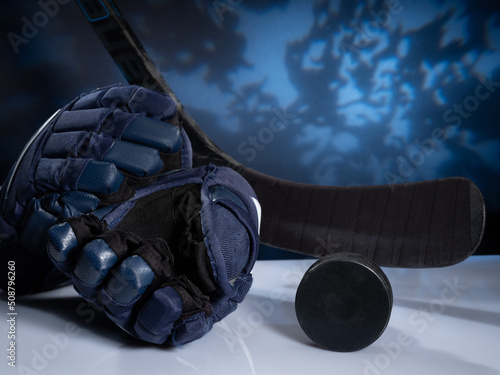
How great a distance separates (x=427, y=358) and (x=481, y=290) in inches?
21.8

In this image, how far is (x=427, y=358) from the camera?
907 mm

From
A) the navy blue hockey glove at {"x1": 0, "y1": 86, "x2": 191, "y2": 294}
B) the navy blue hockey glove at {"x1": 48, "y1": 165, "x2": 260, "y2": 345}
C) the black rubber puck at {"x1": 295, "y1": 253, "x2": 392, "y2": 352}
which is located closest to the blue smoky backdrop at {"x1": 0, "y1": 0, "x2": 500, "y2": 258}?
the navy blue hockey glove at {"x1": 0, "y1": 86, "x2": 191, "y2": 294}

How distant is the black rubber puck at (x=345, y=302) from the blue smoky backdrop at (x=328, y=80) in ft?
3.44

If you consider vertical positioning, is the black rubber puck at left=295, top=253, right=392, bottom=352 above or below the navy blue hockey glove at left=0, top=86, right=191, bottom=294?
below

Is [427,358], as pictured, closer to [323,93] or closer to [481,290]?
[481,290]

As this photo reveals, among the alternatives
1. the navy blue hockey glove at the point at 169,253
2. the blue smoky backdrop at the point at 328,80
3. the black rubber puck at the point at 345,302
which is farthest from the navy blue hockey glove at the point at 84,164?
the blue smoky backdrop at the point at 328,80

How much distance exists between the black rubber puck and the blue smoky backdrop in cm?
105

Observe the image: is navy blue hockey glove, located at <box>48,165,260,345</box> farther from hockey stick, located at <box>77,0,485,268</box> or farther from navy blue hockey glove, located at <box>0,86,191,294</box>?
hockey stick, located at <box>77,0,485,268</box>

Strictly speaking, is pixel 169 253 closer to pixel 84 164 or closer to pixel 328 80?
pixel 84 164

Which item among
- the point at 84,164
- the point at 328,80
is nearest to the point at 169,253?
the point at 84,164

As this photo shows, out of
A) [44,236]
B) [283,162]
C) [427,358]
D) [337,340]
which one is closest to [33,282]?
[44,236]

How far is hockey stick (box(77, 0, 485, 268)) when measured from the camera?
1.26 m

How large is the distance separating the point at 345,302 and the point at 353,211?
530 millimetres

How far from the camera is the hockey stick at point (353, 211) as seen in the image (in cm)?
126
